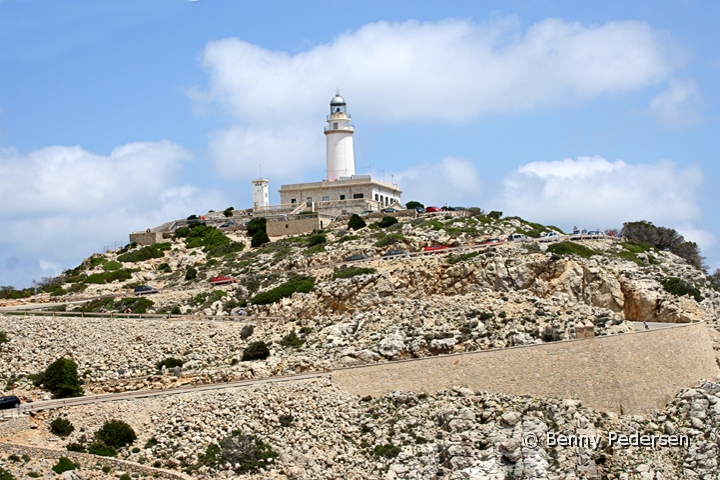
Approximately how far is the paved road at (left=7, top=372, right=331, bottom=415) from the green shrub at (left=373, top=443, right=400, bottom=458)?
4878 mm

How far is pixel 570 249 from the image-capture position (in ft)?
179

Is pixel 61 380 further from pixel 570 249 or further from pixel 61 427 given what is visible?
pixel 570 249

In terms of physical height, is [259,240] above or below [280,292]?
above

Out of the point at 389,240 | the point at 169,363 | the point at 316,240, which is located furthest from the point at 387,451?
the point at 316,240

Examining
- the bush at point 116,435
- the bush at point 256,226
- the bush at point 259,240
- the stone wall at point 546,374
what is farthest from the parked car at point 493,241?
the bush at point 116,435

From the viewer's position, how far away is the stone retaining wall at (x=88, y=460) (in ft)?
114

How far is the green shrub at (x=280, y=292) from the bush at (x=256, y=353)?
20.2 ft

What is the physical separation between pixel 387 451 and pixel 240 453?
4.80 meters

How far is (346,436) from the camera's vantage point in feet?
125

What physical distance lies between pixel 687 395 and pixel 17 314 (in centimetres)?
2795

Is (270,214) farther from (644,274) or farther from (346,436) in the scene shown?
(346,436)

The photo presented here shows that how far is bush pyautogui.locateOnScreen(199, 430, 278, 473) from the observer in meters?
35.8

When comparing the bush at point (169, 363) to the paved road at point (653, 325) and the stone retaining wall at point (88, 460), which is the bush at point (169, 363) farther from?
the paved road at point (653, 325)

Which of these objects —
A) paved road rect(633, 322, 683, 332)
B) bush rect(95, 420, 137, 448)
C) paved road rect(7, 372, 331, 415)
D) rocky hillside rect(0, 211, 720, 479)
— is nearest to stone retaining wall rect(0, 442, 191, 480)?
rocky hillside rect(0, 211, 720, 479)
